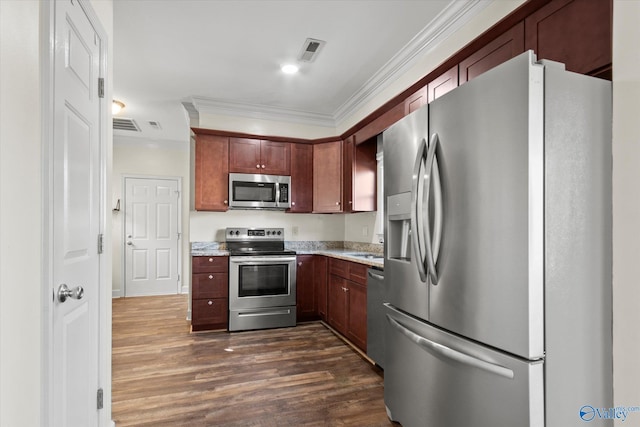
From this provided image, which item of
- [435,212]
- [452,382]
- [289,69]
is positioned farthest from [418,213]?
[289,69]

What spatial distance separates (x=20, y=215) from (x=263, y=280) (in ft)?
10.4

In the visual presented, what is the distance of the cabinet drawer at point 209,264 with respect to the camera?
3887 millimetres

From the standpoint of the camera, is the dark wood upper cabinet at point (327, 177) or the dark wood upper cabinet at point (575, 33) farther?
the dark wood upper cabinet at point (327, 177)

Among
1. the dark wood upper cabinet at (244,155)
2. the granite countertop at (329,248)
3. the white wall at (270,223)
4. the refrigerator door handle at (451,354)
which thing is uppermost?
the dark wood upper cabinet at (244,155)

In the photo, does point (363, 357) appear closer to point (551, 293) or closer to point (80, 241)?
point (551, 293)

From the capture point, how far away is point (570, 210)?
1244mm

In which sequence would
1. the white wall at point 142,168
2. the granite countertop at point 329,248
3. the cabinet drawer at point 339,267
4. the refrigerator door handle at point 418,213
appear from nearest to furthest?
the refrigerator door handle at point 418,213
the cabinet drawer at point 339,267
the granite countertop at point 329,248
the white wall at point 142,168

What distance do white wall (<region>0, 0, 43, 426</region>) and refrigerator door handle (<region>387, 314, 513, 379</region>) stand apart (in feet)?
4.96

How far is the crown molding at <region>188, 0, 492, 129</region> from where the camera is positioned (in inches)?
94.2

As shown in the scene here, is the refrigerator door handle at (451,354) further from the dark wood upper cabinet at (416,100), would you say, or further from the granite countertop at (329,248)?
the dark wood upper cabinet at (416,100)

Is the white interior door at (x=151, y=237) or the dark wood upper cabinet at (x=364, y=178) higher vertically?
the dark wood upper cabinet at (x=364, y=178)

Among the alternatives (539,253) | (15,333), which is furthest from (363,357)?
(15,333)

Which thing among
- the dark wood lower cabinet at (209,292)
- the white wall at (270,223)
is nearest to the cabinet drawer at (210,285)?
the dark wood lower cabinet at (209,292)

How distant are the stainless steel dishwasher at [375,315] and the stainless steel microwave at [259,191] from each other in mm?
1910
